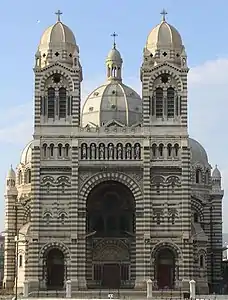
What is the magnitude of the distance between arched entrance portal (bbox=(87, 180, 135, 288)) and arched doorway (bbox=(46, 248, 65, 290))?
2.13 metres

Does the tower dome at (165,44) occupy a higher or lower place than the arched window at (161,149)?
higher

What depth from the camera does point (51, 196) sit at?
194 ft

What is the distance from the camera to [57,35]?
62.3 metres

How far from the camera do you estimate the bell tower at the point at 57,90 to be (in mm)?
60188

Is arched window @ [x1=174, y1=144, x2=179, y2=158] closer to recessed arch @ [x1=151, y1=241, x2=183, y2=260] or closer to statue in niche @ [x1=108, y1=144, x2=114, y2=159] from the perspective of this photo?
statue in niche @ [x1=108, y1=144, x2=114, y2=159]

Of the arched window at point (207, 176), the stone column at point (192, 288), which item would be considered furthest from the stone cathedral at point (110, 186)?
the arched window at point (207, 176)

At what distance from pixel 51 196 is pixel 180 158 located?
985 cm

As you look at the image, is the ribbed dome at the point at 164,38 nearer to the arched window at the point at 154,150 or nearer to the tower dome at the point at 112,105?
the tower dome at the point at 112,105

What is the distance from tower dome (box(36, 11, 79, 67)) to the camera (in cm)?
6162

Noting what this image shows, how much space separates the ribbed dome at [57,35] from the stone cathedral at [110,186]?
0.09 meters

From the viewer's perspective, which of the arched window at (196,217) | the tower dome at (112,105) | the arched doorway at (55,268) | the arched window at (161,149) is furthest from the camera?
the arched window at (196,217)

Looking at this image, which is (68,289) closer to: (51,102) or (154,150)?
(154,150)

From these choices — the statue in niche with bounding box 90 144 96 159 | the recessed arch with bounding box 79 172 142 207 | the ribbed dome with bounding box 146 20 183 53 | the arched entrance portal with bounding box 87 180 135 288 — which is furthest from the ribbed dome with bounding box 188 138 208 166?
the statue in niche with bounding box 90 144 96 159

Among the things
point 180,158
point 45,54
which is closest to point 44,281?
point 180,158
